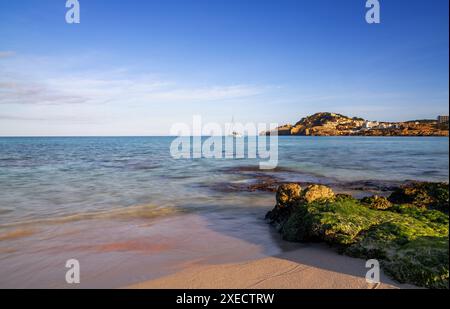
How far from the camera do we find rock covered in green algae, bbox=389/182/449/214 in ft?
27.7

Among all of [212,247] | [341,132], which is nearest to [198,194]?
[212,247]

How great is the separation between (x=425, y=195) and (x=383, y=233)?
422 cm

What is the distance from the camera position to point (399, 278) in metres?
4.55

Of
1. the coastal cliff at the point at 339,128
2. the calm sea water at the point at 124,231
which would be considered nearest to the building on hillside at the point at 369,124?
the coastal cliff at the point at 339,128

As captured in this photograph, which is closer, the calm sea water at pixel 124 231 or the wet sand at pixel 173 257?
the wet sand at pixel 173 257

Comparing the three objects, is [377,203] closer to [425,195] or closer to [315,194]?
[315,194]

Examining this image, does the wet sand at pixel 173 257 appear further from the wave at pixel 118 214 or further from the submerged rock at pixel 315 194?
the submerged rock at pixel 315 194

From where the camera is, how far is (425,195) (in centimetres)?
883

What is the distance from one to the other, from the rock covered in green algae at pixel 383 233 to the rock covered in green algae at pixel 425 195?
5.45 feet

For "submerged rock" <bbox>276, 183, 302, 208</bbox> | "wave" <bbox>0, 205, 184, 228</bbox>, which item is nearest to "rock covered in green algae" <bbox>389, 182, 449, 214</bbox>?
"submerged rock" <bbox>276, 183, 302, 208</bbox>

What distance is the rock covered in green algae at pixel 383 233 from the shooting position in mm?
4473

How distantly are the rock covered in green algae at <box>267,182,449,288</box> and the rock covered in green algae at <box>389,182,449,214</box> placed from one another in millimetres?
1660

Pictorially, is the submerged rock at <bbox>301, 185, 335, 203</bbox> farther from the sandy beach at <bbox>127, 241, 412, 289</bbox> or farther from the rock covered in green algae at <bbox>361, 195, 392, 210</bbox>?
the sandy beach at <bbox>127, 241, 412, 289</bbox>
